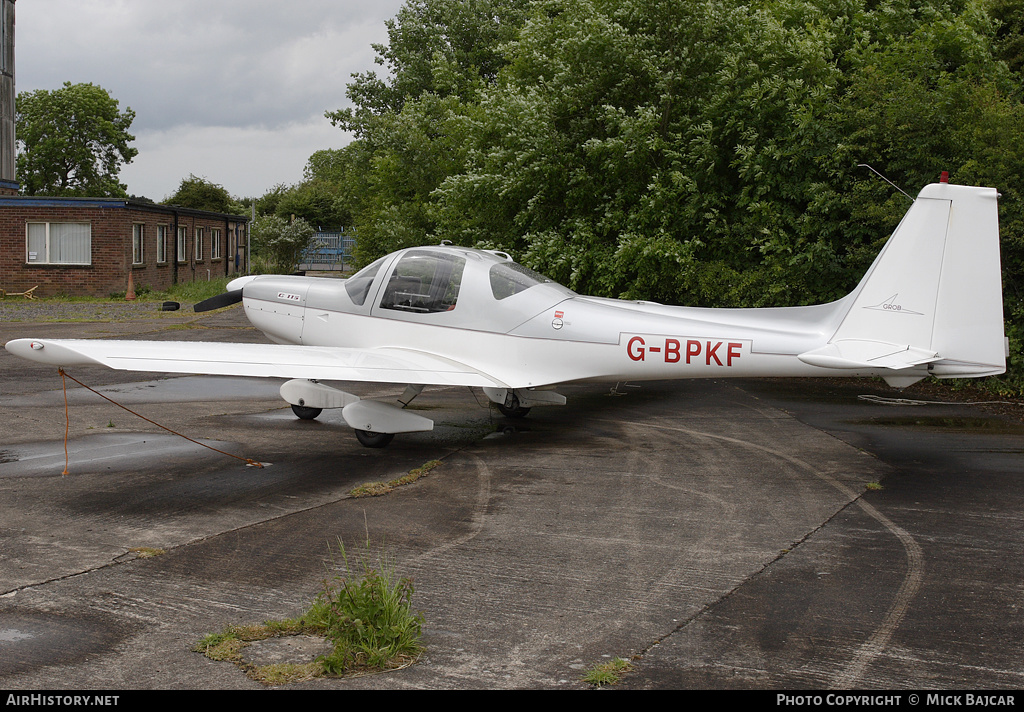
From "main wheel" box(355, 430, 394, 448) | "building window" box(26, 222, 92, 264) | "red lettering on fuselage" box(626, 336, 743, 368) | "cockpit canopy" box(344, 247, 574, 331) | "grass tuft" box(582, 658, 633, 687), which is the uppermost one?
"building window" box(26, 222, 92, 264)

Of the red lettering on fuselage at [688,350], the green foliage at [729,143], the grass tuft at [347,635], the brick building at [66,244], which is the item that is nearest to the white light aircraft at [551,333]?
the red lettering on fuselage at [688,350]

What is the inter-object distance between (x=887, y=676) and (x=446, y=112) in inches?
859

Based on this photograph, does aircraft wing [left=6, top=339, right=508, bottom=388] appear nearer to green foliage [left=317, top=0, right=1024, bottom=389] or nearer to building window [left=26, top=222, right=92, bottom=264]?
green foliage [left=317, top=0, right=1024, bottom=389]

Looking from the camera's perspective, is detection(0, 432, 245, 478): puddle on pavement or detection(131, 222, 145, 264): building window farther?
detection(131, 222, 145, 264): building window

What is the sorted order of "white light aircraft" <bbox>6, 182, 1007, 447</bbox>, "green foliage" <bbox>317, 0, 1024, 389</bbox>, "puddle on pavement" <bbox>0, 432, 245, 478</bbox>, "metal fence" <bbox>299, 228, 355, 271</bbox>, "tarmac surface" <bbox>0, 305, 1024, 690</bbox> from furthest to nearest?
"metal fence" <bbox>299, 228, 355, 271</bbox> → "green foliage" <bbox>317, 0, 1024, 389</bbox> → "puddle on pavement" <bbox>0, 432, 245, 478</bbox> → "white light aircraft" <bbox>6, 182, 1007, 447</bbox> → "tarmac surface" <bbox>0, 305, 1024, 690</bbox>

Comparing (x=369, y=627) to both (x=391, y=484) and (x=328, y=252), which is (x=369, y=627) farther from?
(x=328, y=252)

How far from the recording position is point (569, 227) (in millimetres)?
15992

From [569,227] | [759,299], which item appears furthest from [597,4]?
[759,299]

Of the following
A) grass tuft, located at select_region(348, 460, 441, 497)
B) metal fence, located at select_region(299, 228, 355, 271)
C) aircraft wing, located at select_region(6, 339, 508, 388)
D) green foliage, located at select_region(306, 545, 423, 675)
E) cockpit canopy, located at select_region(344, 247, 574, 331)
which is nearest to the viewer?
green foliage, located at select_region(306, 545, 423, 675)

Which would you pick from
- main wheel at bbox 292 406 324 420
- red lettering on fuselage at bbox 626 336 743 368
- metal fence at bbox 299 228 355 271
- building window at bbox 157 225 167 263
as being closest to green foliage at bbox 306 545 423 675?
red lettering on fuselage at bbox 626 336 743 368

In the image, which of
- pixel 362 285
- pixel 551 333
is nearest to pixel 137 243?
pixel 362 285

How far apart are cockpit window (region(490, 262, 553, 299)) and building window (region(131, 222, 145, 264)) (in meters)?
23.1

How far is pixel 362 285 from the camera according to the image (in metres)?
10.5

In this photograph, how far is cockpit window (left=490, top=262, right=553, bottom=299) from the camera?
32.5 feet
